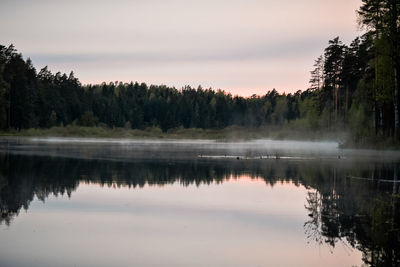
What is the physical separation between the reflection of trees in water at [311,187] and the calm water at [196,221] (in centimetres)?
4

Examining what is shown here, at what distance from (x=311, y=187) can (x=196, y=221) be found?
9.54m

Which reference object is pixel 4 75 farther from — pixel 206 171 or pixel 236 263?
pixel 236 263

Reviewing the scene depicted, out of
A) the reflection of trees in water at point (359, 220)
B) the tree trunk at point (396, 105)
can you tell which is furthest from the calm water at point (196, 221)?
the tree trunk at point (396, 105)

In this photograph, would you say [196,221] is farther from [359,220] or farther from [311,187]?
[311,187]

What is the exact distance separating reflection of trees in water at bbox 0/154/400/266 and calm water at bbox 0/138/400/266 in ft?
0.14

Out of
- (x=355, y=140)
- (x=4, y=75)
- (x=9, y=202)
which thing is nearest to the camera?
(x=9, y=202)

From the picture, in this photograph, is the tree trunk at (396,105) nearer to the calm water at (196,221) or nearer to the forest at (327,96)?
the forest at (327,96)

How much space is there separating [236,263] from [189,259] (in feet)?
2.86

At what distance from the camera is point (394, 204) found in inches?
666

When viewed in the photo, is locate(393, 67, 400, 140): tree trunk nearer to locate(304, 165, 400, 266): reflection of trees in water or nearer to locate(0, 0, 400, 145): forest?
locate(0, 0, 400, 145): forest

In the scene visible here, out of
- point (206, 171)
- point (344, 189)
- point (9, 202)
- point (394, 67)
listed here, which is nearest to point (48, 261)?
point (9, 202)

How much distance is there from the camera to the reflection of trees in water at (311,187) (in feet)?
40.7

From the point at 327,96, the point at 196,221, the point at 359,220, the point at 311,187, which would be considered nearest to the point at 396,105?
the point at 311,187

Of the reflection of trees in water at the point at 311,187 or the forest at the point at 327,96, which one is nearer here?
the reflection of trees in water at the point at 311,187
